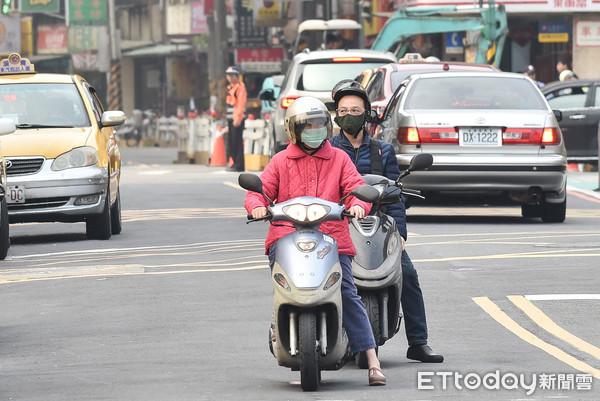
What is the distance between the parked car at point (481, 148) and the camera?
18344mm

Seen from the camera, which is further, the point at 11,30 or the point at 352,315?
the point at 11,30

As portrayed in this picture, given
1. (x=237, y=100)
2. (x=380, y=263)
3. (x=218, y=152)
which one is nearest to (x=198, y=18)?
(x=218, y=152)

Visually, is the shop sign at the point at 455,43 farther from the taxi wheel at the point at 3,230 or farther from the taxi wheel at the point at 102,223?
the taxi wheel at the point at 3,230

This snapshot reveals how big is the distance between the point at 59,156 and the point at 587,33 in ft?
85.4

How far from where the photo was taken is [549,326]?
36.1ft

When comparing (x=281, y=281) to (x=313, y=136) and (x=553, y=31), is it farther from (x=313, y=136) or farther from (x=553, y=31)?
(x=553, y=31)

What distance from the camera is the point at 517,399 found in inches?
324

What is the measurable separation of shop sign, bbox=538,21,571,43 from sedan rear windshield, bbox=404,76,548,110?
22799 mm

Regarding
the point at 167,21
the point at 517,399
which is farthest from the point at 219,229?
the point at 167,21

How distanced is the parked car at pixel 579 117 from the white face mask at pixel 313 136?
20.5 metres

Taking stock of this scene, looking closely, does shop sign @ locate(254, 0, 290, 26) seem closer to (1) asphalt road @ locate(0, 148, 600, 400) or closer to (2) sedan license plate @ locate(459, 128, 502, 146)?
(1) asphalt road @ locate(0, 148, 600, 400)

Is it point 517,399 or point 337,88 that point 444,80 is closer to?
point 337,88

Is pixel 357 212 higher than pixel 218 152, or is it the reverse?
pixel 357 212

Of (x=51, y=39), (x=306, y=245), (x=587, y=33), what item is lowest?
(x=51, y=39)
